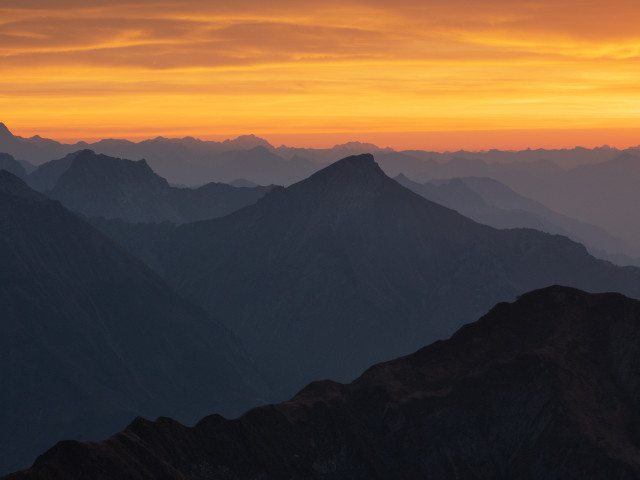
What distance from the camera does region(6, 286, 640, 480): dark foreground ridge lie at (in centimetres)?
16400

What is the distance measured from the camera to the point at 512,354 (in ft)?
621

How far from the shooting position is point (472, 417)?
182m

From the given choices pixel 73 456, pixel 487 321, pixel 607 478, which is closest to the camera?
pixel 73 456

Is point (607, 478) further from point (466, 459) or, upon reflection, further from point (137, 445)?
point (137, 445)

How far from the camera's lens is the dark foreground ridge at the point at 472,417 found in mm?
164000

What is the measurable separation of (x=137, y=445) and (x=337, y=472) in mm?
36890

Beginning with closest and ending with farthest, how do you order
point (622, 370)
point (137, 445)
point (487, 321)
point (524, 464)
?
point (137, 445), point (524, 464), point (622, 370), point (487, 321)

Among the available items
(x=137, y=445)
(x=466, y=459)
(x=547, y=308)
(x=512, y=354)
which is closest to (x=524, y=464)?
(x=466, y=459)

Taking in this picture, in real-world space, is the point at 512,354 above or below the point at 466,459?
above

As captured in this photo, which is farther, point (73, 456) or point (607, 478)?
point (607, 478)

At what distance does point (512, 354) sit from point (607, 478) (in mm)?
32856

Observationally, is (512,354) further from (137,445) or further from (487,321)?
(137,445)

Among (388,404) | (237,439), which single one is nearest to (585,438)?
(388,404)

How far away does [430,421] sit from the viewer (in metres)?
181
